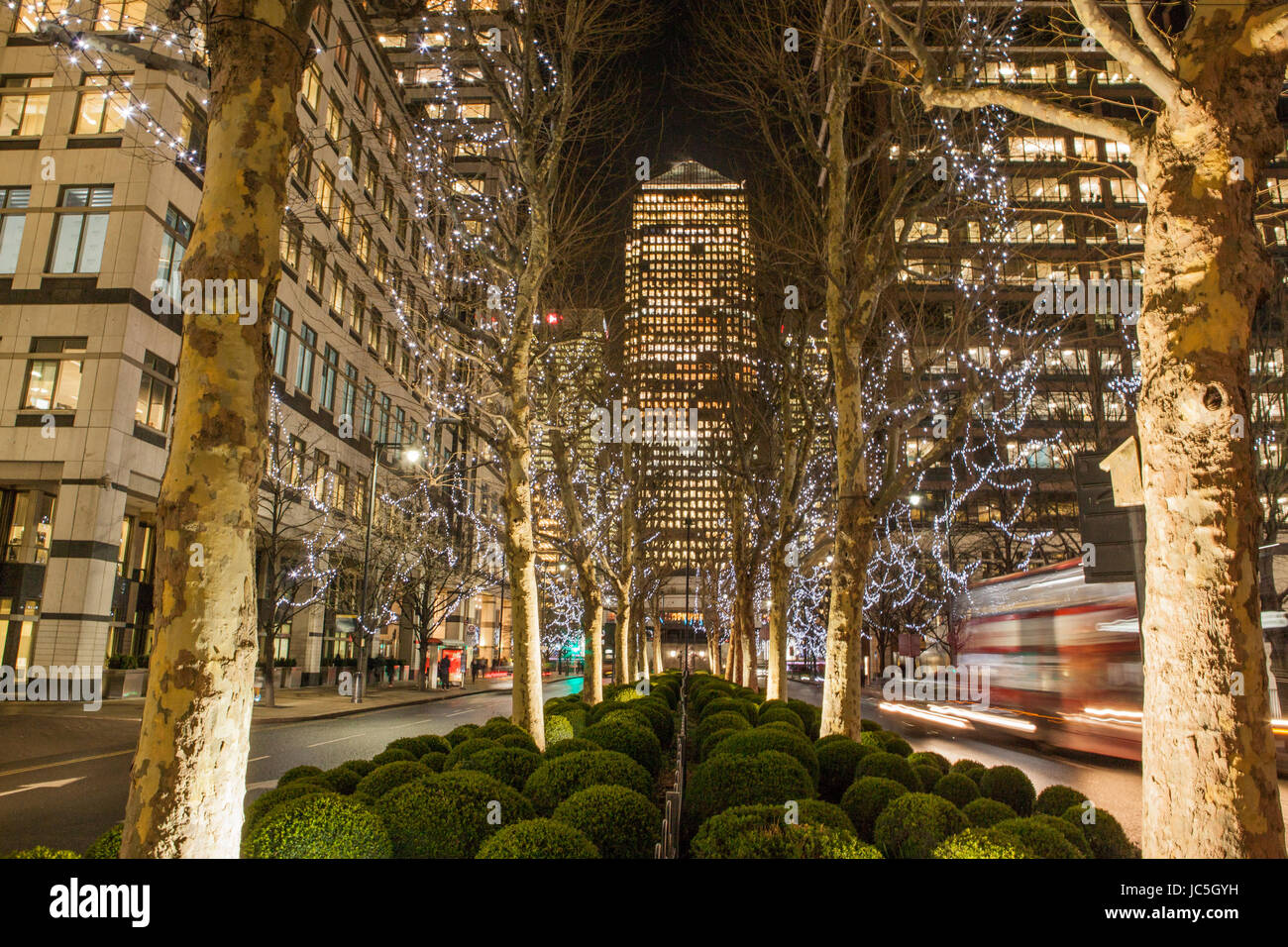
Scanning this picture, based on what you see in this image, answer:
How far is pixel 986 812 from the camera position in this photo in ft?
19.0

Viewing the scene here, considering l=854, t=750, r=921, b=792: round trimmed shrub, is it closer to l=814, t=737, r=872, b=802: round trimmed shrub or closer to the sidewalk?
l=814, t=737, r=872, b=802: round trimmed shrub

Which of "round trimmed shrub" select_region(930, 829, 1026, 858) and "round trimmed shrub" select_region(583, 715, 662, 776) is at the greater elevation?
"round trimmed shrub" select_region(930, 829, 1026, 858)

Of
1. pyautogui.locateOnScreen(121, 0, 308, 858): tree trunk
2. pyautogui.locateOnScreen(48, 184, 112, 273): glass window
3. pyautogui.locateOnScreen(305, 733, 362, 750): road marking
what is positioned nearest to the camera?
pyautogui.locateOnScreen(121, 0, 308, 858): tree trunk

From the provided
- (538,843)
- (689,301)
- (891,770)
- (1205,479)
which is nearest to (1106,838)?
(891,770)

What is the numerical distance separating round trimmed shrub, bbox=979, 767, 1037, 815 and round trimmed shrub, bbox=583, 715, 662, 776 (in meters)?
3.46

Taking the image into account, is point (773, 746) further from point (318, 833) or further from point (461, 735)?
point (318, 833)

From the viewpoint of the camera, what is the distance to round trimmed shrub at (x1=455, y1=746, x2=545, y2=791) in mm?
6914

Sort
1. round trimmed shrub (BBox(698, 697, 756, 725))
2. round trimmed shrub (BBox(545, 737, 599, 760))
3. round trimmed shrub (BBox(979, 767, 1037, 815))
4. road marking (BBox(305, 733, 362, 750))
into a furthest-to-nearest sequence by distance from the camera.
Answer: road marking (BBox(305, 733, 362, 750))
round trimmed shrub (BBox(698, 697, 756, 725))
round trimmed shrub (BBox(545, 737, 599, 760))
round trimmed shrub (BBox(979, 767, 1037, 815))

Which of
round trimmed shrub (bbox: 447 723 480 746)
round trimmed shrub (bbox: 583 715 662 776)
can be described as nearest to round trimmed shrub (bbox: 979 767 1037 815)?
round trimmed shrub (bbox: 583 715 662 776)

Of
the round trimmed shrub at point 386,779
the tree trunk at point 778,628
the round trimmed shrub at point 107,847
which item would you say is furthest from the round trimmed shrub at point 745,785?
the tree trunk at point 778,628

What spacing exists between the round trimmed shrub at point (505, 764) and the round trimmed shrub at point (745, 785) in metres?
1.47

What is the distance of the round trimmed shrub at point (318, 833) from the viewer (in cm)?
432
